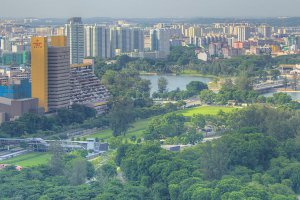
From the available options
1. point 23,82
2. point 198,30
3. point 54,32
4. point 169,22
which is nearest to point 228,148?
point 23,82

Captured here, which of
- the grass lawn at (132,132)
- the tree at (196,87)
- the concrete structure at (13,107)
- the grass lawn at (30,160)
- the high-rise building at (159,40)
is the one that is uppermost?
the high-rise building at (159,40)

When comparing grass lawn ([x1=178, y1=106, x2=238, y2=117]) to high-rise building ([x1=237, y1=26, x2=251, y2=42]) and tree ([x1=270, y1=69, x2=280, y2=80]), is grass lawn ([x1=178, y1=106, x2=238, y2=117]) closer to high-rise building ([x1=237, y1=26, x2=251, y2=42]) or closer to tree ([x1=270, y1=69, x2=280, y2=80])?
tree ([x1=270, y1=69, x2=280, y2=80])

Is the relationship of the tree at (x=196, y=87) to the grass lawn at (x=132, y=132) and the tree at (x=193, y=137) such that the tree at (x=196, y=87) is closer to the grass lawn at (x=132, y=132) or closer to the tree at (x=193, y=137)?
the grass lawn at (x=132, y=132)

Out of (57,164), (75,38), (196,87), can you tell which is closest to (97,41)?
(75,38)

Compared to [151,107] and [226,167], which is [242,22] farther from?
[226,167]

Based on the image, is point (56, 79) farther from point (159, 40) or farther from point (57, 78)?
point (159, 40)

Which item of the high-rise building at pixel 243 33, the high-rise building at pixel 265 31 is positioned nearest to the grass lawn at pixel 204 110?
the high-rise building at pixel 243 33
